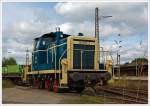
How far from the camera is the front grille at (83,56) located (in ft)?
46.6

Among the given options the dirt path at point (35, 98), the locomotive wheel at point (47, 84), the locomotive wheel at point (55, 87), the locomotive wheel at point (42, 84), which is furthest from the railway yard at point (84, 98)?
the locomotive wheel at point (42, 84)

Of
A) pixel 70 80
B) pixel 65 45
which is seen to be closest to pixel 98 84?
pixel 70 80

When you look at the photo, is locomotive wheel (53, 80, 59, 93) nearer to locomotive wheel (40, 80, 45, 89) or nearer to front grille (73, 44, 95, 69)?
front grille (73, 44, 95, 69)

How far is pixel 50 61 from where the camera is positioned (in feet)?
51.6

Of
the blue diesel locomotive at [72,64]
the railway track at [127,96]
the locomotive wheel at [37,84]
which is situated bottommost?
the locomotive wheel at [37,84]

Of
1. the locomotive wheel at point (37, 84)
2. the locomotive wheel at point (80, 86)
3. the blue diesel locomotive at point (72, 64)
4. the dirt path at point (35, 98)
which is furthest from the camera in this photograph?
the locomotive wheel at point (37, 84)

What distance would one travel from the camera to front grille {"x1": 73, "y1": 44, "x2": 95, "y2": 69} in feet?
46.6

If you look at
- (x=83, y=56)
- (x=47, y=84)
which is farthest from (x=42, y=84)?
(x=83, y=56)

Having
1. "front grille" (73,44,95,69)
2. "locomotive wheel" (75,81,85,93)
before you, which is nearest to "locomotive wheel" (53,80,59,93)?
"locomotive wheel" (75,81,85,93)

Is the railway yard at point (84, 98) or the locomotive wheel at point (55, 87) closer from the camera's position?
the railway yard at point (84, 98)

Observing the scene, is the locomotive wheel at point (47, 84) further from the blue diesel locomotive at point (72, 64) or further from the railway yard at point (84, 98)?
the railway yard at point (84, 98)

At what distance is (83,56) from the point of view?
1436cm

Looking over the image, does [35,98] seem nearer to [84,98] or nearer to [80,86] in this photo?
[84,98]

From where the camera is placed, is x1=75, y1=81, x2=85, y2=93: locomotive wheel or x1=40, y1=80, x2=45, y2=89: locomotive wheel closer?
x1=75, y1=81, x2=85, y2=93: locomotive wheel
